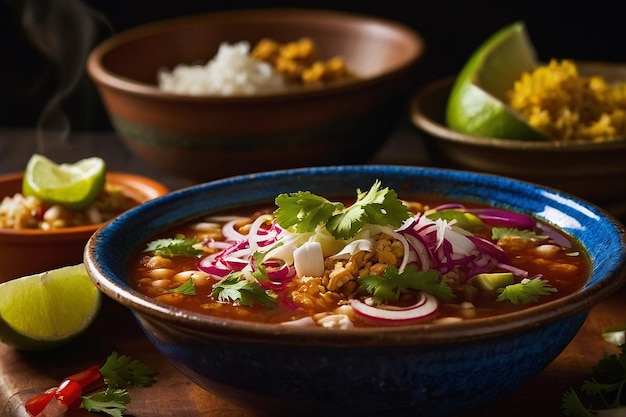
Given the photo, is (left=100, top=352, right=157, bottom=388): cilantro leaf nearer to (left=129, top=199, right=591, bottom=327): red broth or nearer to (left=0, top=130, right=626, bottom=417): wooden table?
(left=0, top=130, right=626, bottom=417): wooden table

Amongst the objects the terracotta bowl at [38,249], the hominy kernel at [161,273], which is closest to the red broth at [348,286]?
the hominy kernel at [161,273]

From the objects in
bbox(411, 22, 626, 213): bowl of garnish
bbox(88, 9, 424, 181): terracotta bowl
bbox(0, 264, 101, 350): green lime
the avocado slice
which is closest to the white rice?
bbox(88, 9, 424, 181): terracotta bowl

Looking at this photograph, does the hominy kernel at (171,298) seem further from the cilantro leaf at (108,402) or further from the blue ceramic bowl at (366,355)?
the cilantro leaf at (108,402)

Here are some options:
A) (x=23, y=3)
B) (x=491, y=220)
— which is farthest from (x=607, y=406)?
(x=23, y=3)

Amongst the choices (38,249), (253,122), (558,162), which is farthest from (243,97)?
(558,162)

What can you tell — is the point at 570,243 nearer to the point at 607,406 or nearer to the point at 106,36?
the point at 607,406

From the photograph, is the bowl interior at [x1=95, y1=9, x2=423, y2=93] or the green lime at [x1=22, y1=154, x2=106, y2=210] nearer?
the green lime at [x1=22, y1=154, x2=106, y2=210]
